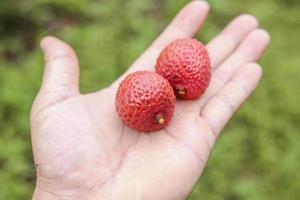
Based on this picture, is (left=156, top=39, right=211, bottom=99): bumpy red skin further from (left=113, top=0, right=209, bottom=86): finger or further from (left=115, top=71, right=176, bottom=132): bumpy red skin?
(left=113, top=0, right=209, bottom=86): finger

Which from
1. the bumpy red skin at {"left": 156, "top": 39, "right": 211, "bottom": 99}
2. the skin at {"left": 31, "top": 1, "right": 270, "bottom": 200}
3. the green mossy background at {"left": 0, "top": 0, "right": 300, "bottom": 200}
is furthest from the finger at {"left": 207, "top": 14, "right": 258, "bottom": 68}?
the green mossy background at {"left": 0, "top": 0, "right": 300, "bottom": 200}

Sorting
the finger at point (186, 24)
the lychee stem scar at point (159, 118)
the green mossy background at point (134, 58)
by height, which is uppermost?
the lychee stem scar at point (159, 118)

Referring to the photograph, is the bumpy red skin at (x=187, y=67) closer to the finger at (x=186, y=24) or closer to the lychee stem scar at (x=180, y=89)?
the lychee stem scar at (x=180, y=89)

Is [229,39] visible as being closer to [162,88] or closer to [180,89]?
[180,89]

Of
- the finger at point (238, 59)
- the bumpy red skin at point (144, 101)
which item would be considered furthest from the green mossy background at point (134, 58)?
the bumpy red skin at point (144, 101)

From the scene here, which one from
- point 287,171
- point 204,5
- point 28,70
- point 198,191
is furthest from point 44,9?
point 287,171
